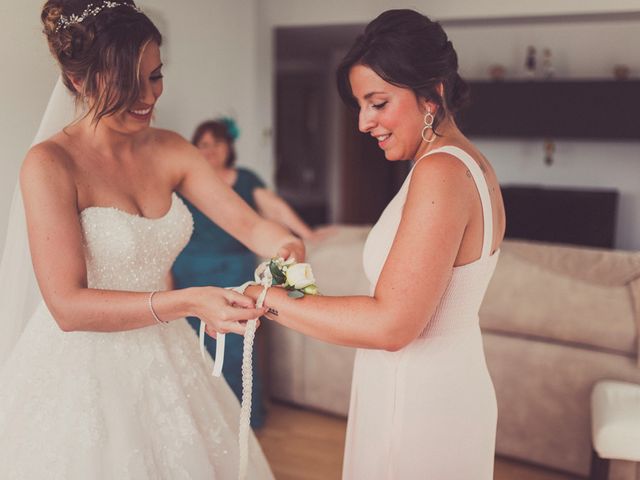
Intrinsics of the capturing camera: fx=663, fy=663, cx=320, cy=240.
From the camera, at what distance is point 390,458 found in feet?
4.76

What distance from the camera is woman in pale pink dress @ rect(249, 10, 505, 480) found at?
1.20m

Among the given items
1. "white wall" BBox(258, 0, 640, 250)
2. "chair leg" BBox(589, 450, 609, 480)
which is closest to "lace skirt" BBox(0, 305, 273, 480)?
"chair leg" BBox(589, 450, 609, 480)

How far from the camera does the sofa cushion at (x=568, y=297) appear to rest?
103 inches

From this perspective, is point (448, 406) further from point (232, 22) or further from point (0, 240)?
point (232, 22)

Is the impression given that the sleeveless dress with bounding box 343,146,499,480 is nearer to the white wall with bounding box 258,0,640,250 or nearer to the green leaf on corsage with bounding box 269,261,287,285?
the green leaf on corsage with bounding box 269,261,287,285

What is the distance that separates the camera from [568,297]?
8.84 feet

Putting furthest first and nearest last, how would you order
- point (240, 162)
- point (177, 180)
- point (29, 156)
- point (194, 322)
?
point (240, 162), point (194, 322), point (177, 180), point (29, 156)

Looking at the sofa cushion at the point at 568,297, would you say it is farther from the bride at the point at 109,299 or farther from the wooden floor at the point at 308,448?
the bride at the point at 109,299

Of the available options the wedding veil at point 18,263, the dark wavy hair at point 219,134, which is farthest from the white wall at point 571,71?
the wedding veil at point 18,263

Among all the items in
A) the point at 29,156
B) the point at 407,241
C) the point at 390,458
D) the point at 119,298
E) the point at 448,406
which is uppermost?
the point at 29,156

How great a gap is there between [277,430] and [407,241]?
236 centimetres

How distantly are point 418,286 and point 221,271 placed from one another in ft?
7.16

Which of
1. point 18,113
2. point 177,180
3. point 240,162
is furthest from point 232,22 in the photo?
point 177,180

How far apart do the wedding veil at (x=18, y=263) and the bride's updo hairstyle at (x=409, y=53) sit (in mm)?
859
